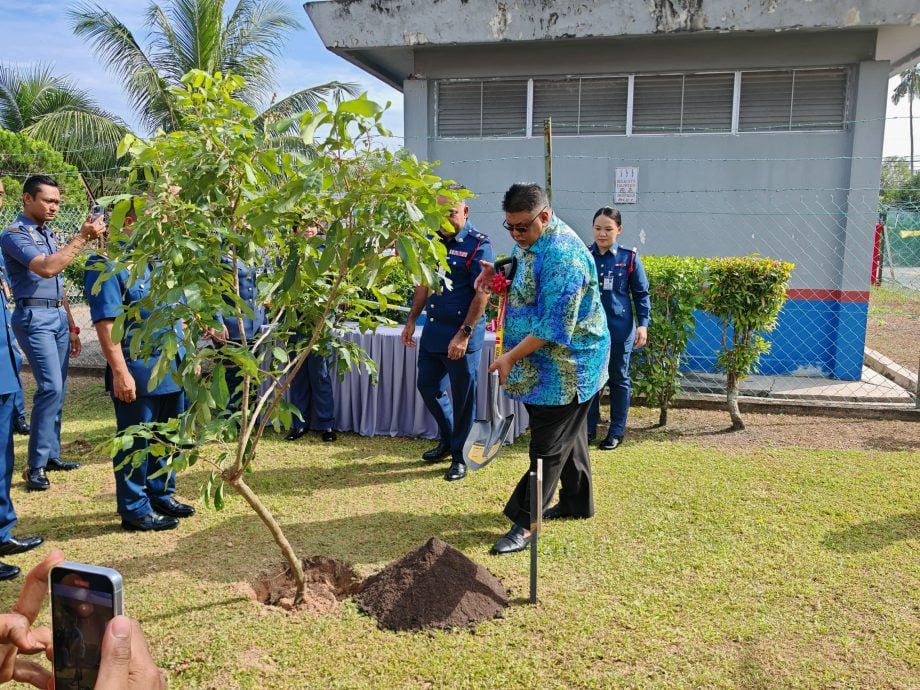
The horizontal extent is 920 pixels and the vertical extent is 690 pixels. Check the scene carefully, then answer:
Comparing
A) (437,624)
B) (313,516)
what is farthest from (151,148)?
(313,516)

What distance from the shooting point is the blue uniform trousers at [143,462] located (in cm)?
394

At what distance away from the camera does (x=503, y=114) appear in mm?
9391

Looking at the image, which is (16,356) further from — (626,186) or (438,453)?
(626,186)

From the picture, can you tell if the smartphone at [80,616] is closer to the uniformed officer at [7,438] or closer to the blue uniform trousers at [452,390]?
the uniformed officer at [7,438]

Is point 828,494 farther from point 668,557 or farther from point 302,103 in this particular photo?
point 302,103

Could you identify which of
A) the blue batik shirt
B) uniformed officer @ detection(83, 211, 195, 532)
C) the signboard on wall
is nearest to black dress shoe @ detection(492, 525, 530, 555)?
the blue batik shirt

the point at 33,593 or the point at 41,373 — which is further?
the point at 41,373

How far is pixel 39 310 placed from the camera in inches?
197

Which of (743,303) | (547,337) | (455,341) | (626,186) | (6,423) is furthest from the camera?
(626,186)

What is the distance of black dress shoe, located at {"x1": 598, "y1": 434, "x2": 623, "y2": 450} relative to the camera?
18.7 feet

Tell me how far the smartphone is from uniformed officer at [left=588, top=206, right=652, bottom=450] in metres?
4.77

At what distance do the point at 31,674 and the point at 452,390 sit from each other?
392 centimetres

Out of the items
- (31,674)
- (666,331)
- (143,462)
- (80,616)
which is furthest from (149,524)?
(666,331)

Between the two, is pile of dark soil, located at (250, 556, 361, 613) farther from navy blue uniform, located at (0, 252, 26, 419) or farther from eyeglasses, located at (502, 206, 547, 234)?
eyeglasses, located at (502, 206, 547, 234)
